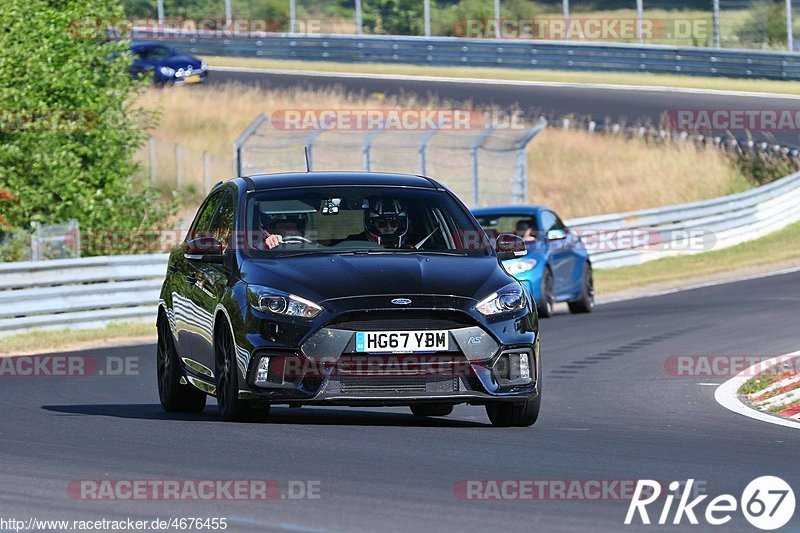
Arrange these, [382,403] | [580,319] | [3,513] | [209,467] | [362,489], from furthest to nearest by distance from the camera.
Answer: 1. [580,319]
2. [382,403]
3. [209,467]
4. [362,489]
5. [3,513]

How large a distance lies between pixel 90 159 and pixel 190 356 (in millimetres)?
15937

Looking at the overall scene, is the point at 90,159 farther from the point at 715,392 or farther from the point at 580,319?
the point at 715,392

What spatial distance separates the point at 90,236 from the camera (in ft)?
82.9

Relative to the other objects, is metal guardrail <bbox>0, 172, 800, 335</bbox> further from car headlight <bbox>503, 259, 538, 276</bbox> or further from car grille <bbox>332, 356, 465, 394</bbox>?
car grille <bbox>332, 356, 465, 394</bbox>

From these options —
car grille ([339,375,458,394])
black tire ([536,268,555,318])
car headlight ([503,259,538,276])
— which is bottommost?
black tire ([536,268,555,318])

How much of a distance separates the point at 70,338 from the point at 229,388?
403 inches

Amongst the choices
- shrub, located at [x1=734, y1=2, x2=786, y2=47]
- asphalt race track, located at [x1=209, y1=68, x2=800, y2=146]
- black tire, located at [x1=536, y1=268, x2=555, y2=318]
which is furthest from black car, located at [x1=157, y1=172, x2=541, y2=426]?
shrub, located at [x1=734, y1=2, x2=786, y2=47]

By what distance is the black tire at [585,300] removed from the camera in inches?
888

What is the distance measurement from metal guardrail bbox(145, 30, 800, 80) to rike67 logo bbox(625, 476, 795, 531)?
40256mm

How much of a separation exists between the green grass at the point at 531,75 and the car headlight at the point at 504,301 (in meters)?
36.9

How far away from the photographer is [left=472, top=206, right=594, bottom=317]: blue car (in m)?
21.0

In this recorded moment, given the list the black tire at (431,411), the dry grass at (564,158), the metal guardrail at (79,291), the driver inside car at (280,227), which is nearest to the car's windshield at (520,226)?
the metal guardrail at (79,291)

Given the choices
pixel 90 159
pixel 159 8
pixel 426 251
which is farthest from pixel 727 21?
pixel 426 251

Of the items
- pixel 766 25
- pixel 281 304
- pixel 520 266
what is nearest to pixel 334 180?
pixel 281 304
